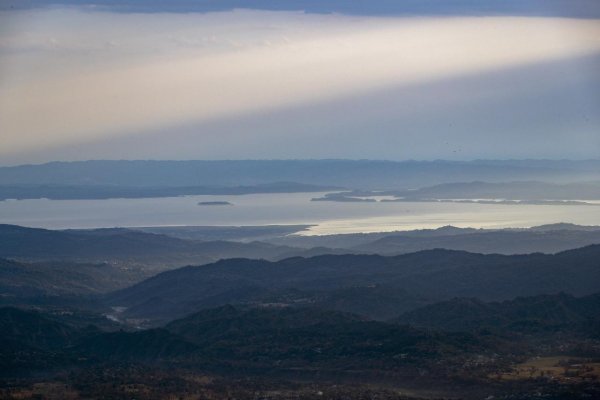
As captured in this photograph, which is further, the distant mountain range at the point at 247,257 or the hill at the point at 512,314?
the distant mountain range at the point at 247,257

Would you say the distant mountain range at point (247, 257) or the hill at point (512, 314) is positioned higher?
the distant mountain range at point (247, 257)

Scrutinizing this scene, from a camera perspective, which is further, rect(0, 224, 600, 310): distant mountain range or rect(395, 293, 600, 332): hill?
rect(0, 224, 600, 310): distant mountain range

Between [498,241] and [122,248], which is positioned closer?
[498,241]

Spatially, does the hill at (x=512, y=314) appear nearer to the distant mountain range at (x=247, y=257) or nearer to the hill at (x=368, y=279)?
the distant mountain range at (x=247, y=257)

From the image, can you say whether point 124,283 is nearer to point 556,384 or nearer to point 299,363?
point 299,363

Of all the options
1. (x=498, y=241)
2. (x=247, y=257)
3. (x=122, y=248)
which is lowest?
(x=247, y=257)

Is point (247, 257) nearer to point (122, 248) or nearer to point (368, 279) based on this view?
point (122, 248)

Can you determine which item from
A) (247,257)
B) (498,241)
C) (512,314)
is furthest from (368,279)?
(247,257)

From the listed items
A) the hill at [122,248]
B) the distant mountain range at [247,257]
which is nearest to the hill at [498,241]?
the distant mountain range at [247,257]

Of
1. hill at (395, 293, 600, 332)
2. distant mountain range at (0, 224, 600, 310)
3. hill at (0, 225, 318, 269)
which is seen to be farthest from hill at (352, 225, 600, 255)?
hill at (395, 293, 600, 332)

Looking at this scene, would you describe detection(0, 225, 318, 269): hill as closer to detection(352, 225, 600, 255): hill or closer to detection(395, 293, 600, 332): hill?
detection(352, 225, 600, 255): hill

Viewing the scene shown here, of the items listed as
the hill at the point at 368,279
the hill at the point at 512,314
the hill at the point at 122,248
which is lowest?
the hill at the point at 512,314
